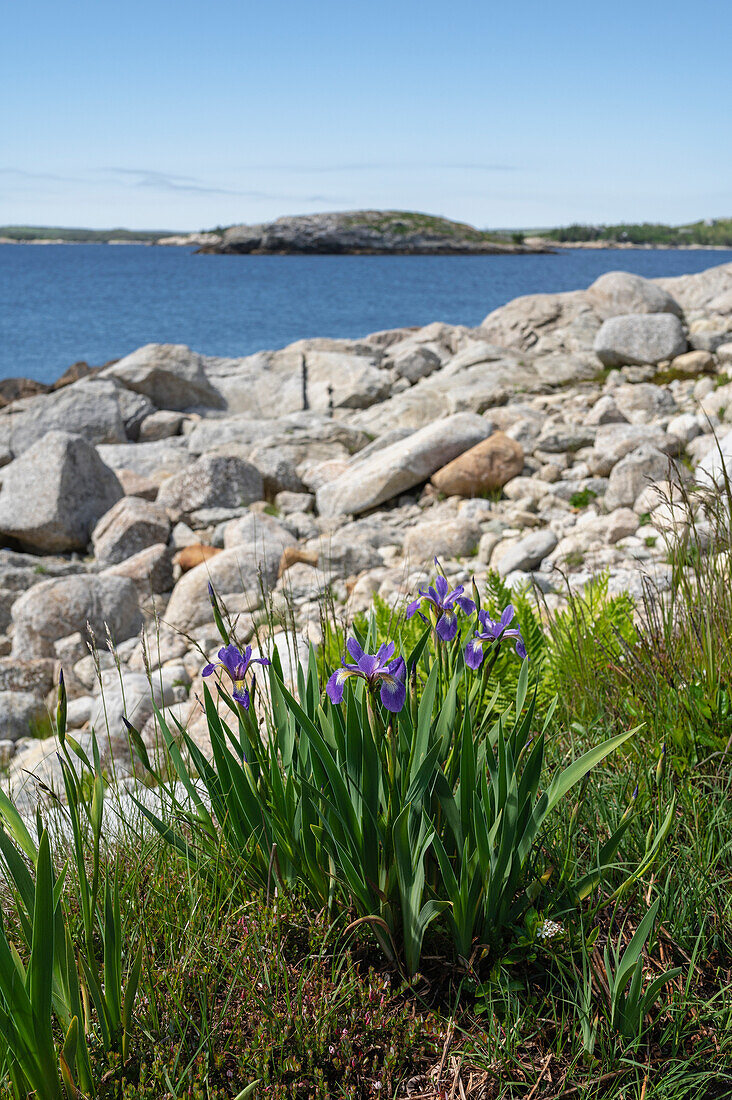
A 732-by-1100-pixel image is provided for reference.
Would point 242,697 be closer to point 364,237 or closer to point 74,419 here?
point 74,419

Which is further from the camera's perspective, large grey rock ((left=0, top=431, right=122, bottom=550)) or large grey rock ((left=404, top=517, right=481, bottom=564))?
Answer: large grey rock ((left=0, top=431, right=122, bottom=550))

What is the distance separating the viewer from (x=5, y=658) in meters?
5.95

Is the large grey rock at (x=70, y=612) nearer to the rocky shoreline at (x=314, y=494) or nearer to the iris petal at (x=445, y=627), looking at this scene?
the rocky shoreline at (x=314, y=494)

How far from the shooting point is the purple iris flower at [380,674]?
1504 mm

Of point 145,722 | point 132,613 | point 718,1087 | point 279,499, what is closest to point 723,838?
point 718,1087

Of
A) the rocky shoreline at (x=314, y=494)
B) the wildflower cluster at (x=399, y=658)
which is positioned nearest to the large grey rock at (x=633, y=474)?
the rocky shoreline at (x=314, y=494)

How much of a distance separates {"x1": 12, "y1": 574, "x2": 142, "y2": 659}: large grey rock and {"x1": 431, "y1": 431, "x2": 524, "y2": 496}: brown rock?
2.89 m

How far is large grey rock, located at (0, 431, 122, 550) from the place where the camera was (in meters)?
7.92

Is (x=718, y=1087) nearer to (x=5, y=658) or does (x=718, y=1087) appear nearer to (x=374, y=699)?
(x=374, y=699)

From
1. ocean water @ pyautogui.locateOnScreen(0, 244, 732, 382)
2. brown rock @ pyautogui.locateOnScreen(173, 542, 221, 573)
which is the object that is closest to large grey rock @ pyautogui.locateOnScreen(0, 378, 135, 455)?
brown rock @ pyautogui.locateOnScreen(173, 542, 221, 573)

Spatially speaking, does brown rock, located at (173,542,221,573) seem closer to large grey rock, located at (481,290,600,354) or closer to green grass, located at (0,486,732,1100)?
green grass, located at (0,486,732,1100)

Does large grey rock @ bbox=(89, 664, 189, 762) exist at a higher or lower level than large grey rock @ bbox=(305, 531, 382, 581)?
lower

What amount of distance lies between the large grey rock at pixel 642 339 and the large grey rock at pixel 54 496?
640 centimetres

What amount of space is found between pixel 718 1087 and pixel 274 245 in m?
98.6
